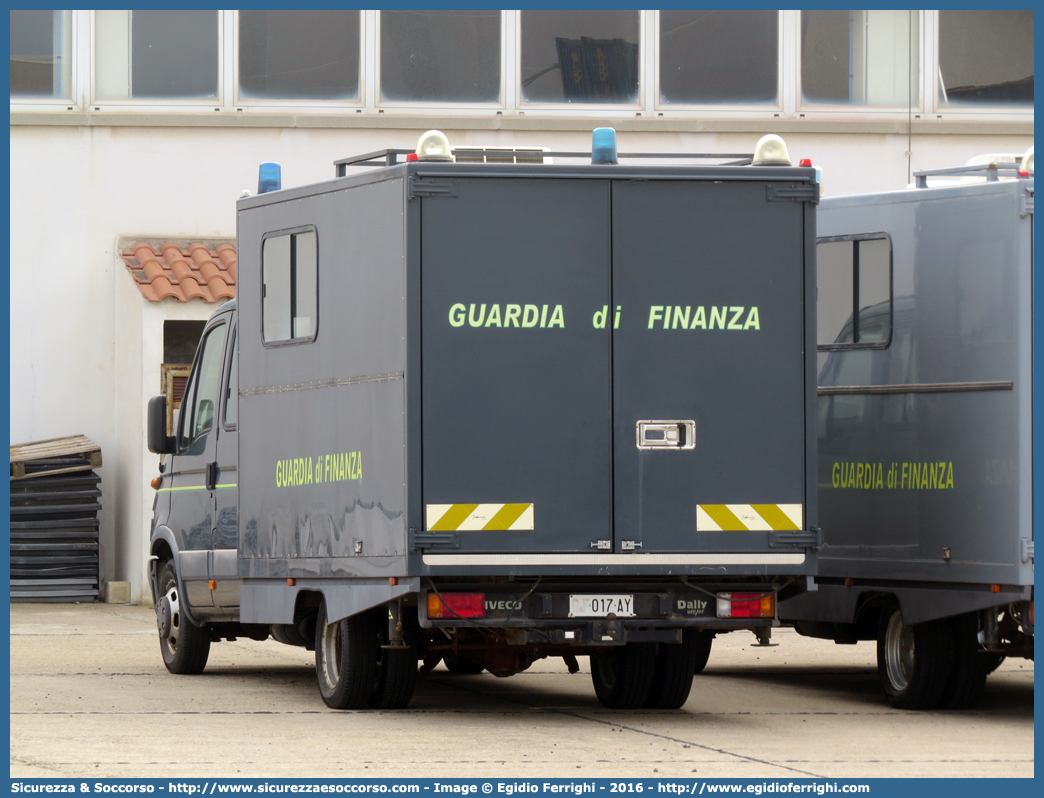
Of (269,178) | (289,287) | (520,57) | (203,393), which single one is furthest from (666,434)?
(520,57)

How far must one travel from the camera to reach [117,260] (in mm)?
20359

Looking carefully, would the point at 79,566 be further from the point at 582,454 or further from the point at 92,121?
the point at 582,454

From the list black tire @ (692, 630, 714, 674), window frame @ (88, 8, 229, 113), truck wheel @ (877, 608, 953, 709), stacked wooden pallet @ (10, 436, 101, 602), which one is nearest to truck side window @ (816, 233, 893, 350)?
truck wheel @ (877, 608, 953, 709)

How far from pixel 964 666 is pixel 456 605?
129 inches

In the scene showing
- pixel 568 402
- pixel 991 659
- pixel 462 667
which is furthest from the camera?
pixel 462 667

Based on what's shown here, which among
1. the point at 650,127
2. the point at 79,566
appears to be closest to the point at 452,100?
the point at 650,127

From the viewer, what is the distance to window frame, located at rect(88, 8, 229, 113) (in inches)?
812

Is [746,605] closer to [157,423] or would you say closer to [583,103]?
[157,423]

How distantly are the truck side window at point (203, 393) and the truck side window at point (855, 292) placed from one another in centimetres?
401

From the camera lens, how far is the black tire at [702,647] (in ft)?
34.5

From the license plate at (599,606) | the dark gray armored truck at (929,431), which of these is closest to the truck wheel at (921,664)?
the dark gray armored truck at (929,431)

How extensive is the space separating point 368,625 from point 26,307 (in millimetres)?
11352

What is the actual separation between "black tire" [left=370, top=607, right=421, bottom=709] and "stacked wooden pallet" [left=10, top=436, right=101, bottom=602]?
33.1 ft

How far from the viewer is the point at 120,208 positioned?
20531 millimetres
